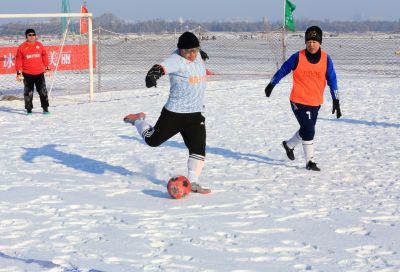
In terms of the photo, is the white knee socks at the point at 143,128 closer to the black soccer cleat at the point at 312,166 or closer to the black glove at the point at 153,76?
the black glove at the point at 153,76

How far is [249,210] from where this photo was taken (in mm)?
6090

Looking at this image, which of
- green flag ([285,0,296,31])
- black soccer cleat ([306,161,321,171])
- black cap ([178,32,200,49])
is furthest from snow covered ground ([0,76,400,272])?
green flag ([285,0,296,31])

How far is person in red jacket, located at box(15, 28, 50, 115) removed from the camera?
42.2 feet

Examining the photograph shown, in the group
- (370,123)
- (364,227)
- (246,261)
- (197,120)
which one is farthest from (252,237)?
(370,123)

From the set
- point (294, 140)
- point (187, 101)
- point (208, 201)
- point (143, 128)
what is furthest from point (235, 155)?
point (208, 201)

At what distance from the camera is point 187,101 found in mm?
6684

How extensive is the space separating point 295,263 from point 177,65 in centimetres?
259

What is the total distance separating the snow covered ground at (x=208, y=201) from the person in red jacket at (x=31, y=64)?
3.96 ft

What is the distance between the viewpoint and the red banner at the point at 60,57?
16297 mm

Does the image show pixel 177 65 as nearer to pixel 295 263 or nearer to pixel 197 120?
pixel 197 120

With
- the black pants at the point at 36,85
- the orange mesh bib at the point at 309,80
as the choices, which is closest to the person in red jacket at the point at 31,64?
the black pants at the point at 36,85

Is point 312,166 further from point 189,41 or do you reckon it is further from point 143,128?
point 189,41

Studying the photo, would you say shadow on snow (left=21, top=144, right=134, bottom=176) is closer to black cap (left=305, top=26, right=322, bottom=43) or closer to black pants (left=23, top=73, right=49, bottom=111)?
black cap (left=305, top=26, right=322, bottom=43)

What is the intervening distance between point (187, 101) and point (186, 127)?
274mm
